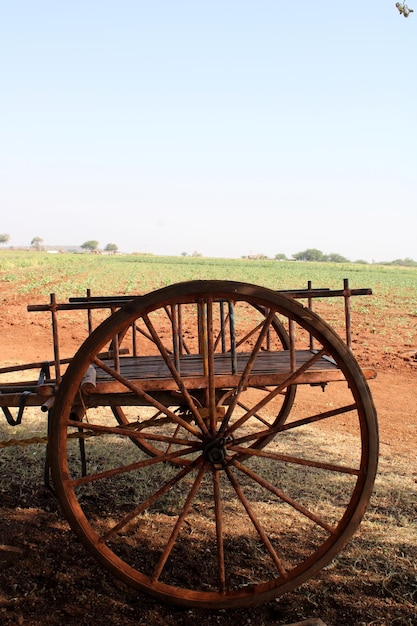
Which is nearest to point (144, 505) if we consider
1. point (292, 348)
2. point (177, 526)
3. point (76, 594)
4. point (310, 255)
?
point (177, 526)

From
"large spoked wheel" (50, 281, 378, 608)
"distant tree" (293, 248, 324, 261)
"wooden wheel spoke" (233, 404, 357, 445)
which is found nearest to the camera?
"large spoked wheel" (50, 281, 378, 608)

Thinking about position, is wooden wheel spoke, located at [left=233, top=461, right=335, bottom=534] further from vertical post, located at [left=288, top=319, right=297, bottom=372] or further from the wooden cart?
vertical post, located at [left=288, top=319, right=297, bottom=372]

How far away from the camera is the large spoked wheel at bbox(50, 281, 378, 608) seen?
2.79 meters

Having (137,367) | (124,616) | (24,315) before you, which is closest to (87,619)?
(124,616)

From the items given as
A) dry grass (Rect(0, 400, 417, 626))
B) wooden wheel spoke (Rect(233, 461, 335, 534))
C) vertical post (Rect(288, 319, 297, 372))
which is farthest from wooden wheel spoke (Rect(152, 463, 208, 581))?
vertical post (Rect(288, 319, 297, 372))

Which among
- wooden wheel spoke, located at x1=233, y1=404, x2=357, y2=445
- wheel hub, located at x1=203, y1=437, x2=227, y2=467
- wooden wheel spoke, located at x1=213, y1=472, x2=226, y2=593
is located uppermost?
wooden wheel spoke, located at x1=233, y1=404, x2=357, y2=445

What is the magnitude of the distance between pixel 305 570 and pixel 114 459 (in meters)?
2.73

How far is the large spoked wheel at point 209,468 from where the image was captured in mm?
2787

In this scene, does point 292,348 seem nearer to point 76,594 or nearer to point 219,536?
point 219,536

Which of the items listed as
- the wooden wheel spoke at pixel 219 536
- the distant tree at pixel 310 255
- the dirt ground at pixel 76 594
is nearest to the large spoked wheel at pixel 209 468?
the wooden wheel spoke at pixel 219 536

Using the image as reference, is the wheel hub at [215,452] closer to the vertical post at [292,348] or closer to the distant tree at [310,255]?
the vertical post at [292,348]

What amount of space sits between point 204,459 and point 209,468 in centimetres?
9

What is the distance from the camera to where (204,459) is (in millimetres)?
2973

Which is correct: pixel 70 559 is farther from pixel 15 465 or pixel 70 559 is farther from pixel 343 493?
pixel 343 493
